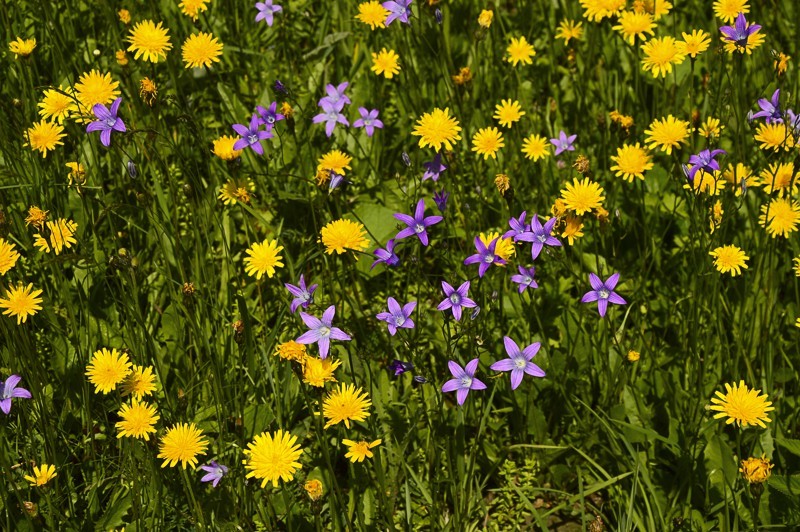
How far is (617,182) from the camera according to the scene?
3.50 metres

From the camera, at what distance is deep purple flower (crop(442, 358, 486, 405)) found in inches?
95.1

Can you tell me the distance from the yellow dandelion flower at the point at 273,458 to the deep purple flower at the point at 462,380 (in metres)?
0.48

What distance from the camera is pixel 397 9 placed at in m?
3.44

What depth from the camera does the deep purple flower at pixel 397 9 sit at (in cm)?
341

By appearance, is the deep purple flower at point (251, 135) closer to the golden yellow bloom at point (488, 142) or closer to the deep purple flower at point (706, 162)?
the golden yellow bloom at point (488, 142)

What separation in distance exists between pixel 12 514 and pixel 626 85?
3109mm

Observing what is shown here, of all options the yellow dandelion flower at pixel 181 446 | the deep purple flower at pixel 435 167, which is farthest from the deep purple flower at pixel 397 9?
the yellow dandelion flower at pixel 181 446

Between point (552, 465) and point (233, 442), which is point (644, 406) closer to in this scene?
point (552, 465)

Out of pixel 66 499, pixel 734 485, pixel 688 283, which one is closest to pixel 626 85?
pixel 688 283

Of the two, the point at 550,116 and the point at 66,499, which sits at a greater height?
the point at 550,116

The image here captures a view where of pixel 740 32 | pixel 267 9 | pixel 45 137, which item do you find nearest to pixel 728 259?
pixel 740 32

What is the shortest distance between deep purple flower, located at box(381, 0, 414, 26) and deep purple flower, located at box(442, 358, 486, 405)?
162cm

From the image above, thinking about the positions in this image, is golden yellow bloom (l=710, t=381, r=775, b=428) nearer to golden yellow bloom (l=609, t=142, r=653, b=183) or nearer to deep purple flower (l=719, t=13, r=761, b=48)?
golden yellow bloom (l=609, t=142, r=653, b=183)

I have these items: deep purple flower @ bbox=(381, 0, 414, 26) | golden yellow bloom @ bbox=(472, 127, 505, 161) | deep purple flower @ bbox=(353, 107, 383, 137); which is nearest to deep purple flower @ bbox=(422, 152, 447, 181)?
golden yellow bloom @ bbox=(472, 127, 505, 161)
